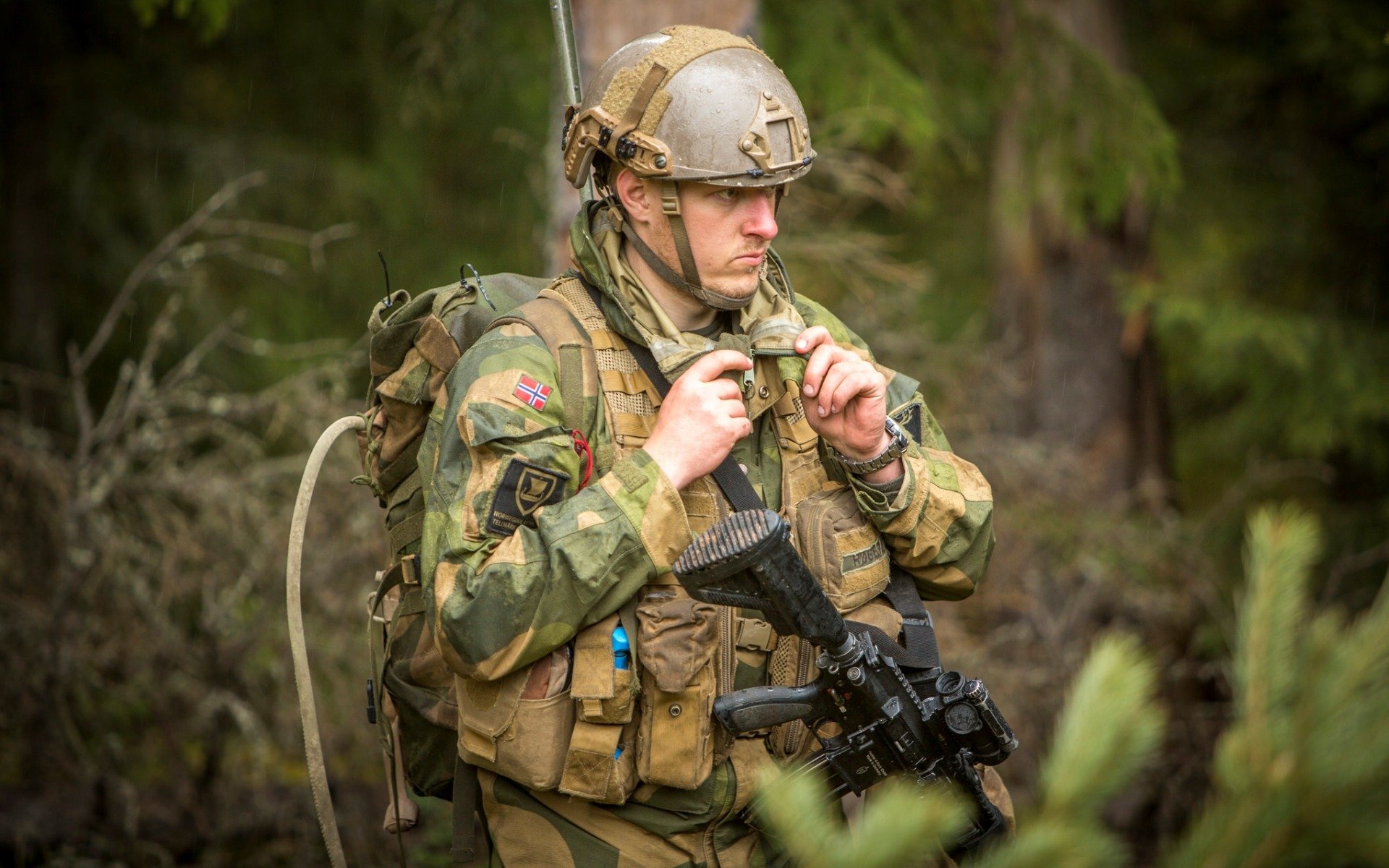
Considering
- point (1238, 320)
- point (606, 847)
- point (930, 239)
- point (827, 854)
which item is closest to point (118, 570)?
point (606, 847)

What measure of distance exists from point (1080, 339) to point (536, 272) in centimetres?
332

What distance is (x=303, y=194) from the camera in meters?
7.79

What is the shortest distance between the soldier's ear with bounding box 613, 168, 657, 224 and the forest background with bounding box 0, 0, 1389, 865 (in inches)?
71.2

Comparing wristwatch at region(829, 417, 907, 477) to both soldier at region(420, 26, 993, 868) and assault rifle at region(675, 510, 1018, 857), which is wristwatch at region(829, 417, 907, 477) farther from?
assault rifle at region(675, 510, 1018, 857)

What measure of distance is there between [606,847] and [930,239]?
7.05 metres

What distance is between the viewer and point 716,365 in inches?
93.6

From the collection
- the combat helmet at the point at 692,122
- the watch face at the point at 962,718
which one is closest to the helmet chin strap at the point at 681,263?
Answer: the combat helmet at the point at 692,122

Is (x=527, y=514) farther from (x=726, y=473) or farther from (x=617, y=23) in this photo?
(x=617, y=23)

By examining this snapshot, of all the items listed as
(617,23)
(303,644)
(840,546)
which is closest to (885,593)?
(840,546)

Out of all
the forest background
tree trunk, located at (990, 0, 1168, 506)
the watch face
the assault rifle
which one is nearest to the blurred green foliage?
the assault rifle

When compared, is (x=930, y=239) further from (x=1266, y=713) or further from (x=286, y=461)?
(x=1266, y=713)

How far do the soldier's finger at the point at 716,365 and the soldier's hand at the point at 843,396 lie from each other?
137mm

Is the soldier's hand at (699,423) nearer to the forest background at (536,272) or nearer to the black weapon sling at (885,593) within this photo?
the black weapon sling at (885,593)

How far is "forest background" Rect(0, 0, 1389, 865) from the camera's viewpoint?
4.79 metres
